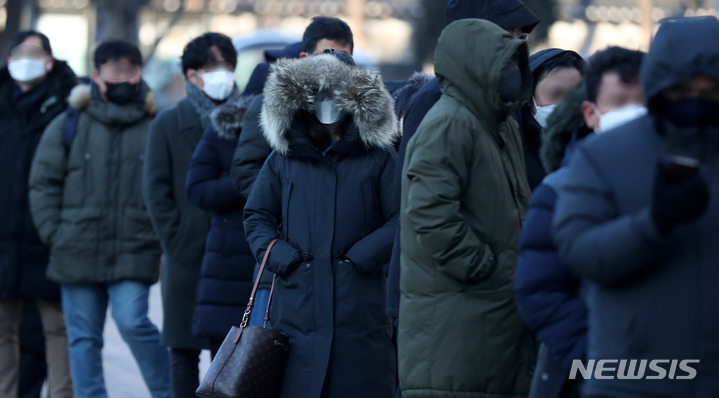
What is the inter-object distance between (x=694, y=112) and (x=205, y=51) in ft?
13.6

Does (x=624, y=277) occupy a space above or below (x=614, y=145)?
below

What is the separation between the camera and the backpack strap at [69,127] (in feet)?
21.9

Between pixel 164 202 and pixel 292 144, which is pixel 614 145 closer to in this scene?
pixel 292 144

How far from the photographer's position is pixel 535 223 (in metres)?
3.19

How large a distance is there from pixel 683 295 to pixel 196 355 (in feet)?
13.2

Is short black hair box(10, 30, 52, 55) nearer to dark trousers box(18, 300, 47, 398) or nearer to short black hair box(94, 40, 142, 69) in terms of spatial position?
short black hair box(94, 40, 142, 69)

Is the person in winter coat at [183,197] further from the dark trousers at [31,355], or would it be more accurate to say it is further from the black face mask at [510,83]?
the black face mask at [510,83]

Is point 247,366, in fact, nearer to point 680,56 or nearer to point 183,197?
point 183,197

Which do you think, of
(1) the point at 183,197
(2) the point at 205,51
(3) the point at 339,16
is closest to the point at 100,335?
(1) the point at 183,197

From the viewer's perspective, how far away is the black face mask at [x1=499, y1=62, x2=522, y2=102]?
4031 millimetres

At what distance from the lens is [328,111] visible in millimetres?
4852

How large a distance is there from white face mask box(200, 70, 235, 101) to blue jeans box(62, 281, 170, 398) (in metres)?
1.10

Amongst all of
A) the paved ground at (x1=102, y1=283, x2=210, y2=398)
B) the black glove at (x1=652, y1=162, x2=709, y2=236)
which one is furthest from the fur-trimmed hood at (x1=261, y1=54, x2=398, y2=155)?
the paved ground at (x1=102, y1=283, x2=210, y2=398)

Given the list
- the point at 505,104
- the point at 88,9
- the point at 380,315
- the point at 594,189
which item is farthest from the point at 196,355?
the point at 88,9
